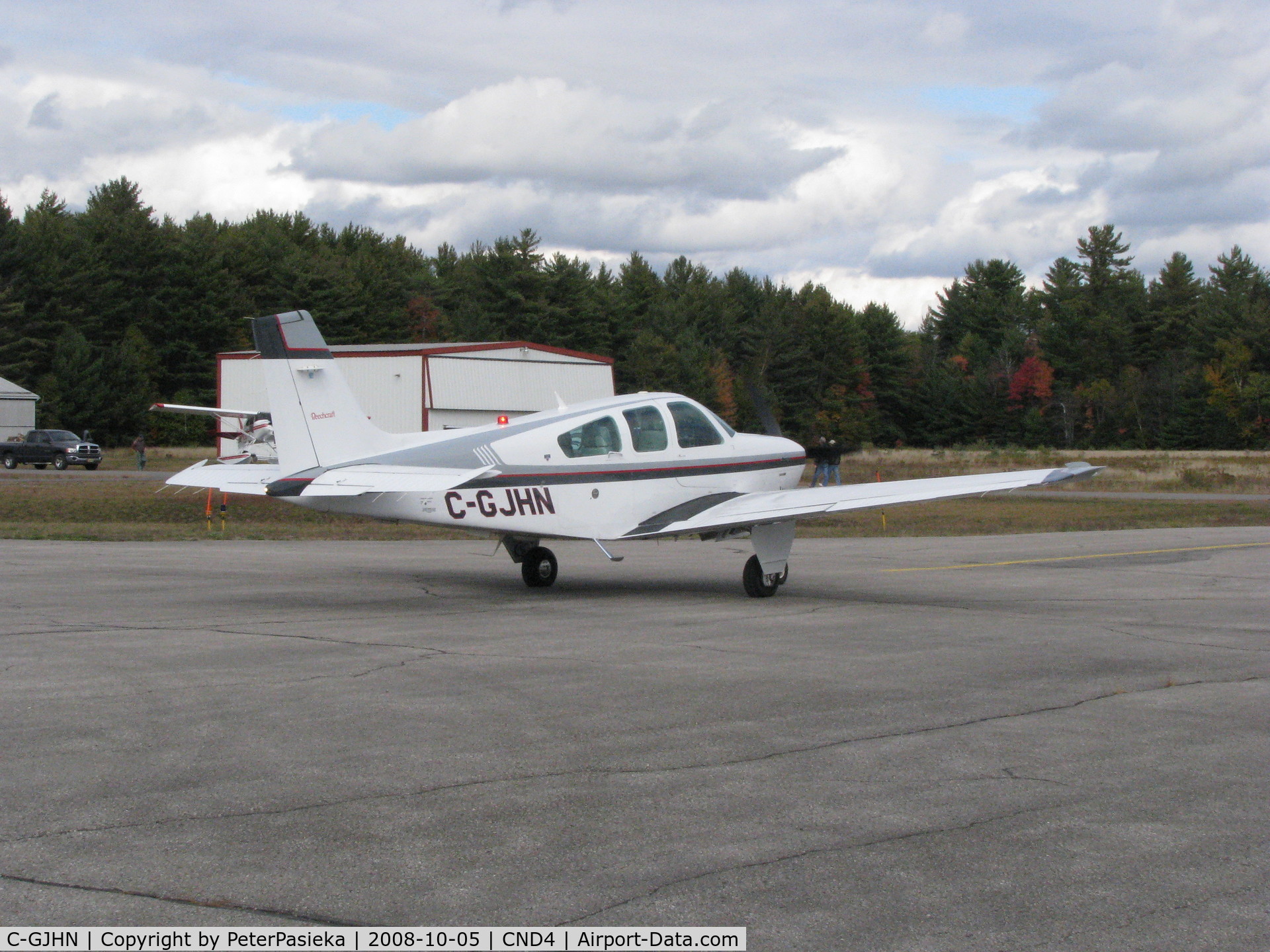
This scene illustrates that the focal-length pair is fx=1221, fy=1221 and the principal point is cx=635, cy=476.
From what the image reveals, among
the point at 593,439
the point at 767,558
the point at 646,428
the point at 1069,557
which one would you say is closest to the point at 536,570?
the point at 593,439

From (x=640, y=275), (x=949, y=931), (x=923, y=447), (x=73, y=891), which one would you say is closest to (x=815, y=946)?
(x=949, y=931)

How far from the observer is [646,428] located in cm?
1424

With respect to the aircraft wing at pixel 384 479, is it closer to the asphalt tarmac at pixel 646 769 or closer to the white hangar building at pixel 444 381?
the asphalt tarmac at pixel 646 769

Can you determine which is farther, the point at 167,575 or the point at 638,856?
the point at 167,575

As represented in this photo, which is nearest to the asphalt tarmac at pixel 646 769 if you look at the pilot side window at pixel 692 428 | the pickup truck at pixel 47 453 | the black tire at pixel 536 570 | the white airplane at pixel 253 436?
the black tire at pixel 536 570

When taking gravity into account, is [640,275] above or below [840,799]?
above

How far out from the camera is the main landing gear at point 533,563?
14.9m

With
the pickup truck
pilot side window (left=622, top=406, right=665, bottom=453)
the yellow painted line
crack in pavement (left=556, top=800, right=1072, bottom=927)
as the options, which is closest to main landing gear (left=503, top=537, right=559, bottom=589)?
pilot side window (left=622, top=406, right=665, bottom=453)

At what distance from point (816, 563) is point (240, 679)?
446 inches

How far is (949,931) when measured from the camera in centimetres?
425

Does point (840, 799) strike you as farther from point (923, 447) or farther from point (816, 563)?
point (923, 447)

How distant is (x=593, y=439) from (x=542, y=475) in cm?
82

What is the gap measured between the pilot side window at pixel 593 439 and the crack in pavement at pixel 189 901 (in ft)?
30.4

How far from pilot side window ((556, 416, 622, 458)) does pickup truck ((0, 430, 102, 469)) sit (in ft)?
148
